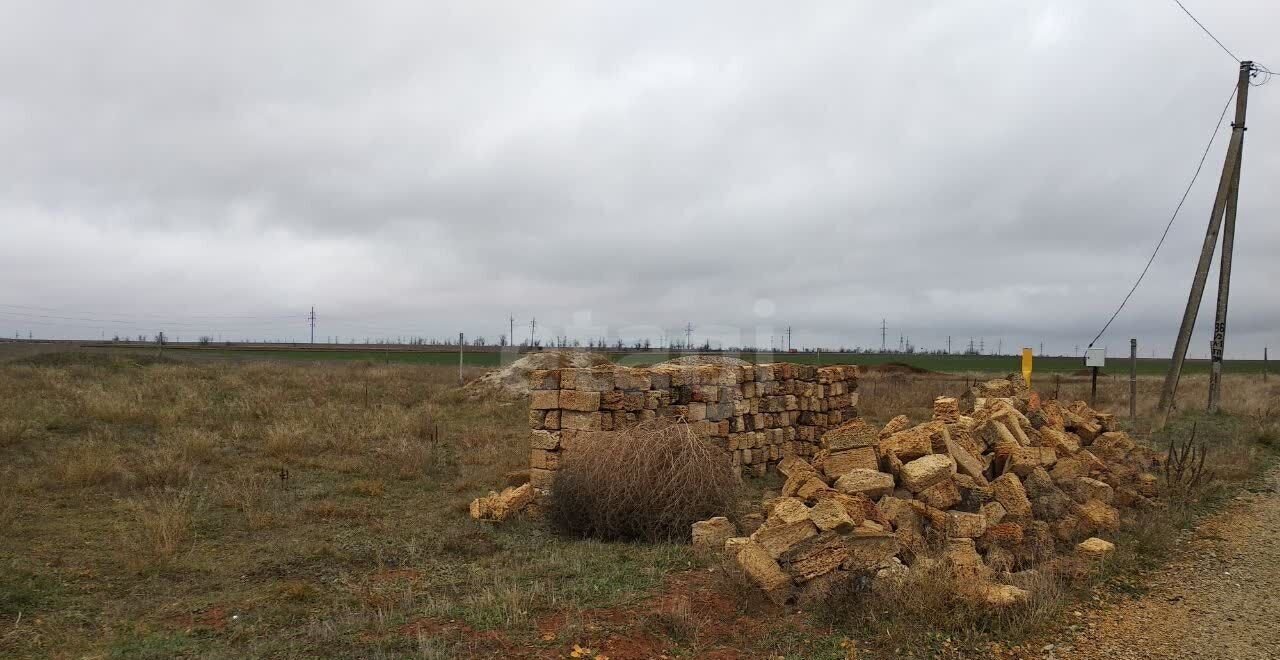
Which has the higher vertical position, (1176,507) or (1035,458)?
(1035,458)

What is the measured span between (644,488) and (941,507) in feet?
10.0

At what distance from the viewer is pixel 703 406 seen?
11.9 m

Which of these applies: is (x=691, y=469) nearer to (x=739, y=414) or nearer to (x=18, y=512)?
(x=739, y=414)

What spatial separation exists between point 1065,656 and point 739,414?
779 cm

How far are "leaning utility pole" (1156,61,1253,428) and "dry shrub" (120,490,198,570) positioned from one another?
17506mm

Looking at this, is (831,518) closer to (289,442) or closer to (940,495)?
(940,495)

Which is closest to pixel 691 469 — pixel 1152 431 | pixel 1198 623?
pixel 1198 623

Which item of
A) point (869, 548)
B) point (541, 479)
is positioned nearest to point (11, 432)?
point (541, 479)

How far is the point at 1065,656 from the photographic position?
4867 mm

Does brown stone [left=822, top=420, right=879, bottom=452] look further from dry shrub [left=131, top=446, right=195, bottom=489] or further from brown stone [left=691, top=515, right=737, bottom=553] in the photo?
dry shrub [left=131, top=446, right=195, bottom=489]

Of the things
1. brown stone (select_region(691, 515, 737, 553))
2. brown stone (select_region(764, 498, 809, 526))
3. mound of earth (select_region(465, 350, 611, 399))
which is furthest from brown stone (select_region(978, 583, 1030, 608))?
mound of earth (select_region(465, 350, 611, 399))

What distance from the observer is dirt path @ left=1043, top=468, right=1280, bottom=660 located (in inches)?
197

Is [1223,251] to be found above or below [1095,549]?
above

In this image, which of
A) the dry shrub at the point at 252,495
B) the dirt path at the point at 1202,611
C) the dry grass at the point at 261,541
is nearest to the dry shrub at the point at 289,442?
the dry grass at the point at 261,541
